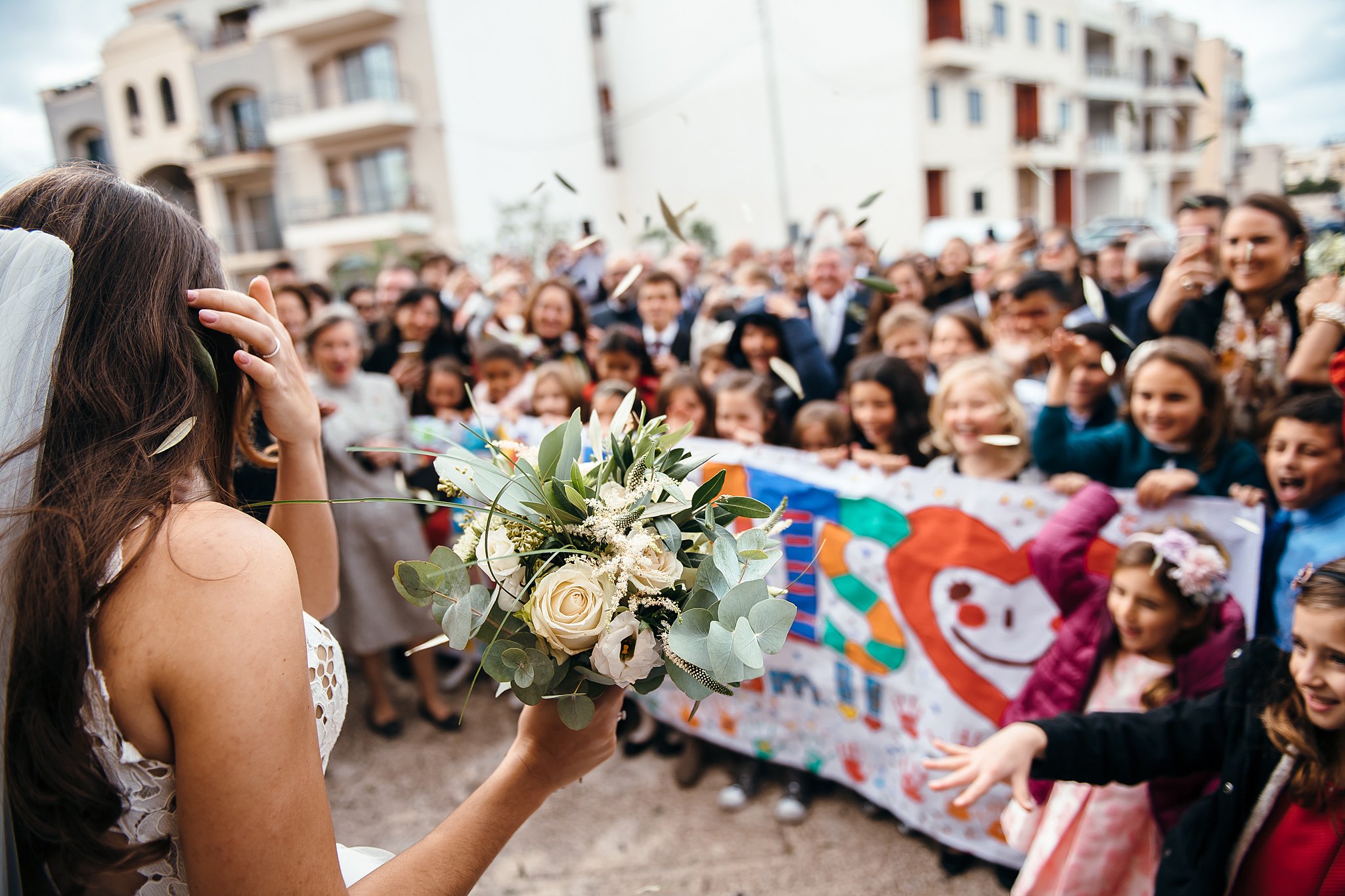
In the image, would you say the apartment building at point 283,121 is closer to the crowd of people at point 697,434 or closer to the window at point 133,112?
the window at point 133,112

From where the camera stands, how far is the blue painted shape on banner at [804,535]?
9.99 ft

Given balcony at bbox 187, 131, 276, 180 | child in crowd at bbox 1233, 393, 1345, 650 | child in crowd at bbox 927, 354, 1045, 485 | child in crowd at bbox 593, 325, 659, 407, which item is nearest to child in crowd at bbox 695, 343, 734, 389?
child in crowd at bbox 593, 325, 659, 407

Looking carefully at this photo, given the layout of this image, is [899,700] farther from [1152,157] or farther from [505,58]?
[1152,157]

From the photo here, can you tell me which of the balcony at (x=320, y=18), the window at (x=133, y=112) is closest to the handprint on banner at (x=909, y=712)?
the balcony at (x=320, y=18)

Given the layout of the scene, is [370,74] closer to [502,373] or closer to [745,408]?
[502,373]

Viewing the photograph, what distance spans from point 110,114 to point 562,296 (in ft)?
85.1

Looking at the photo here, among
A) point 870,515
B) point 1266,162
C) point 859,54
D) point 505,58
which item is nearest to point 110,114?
point 505,58

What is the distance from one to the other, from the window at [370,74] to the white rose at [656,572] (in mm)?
21756

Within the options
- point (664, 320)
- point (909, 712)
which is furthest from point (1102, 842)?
point (664, 320)

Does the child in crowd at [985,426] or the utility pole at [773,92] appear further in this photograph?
the utility pole at [773,92]

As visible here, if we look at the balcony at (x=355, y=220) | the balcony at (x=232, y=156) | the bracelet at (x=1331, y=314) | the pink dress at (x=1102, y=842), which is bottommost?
the pink dress at (x=1102, y=842)

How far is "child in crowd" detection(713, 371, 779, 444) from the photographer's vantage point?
11.9ft

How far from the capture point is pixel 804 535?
3.10 metres

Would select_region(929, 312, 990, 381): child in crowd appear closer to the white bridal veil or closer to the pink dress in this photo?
the pink dress
